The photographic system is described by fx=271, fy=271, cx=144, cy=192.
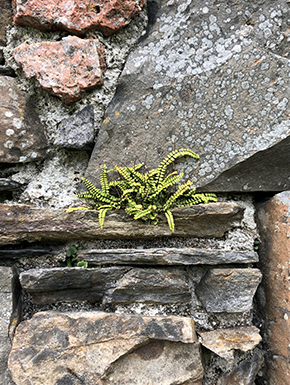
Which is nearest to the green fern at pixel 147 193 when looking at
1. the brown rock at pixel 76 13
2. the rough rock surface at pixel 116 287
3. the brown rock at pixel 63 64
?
the rough rock surface at pixel 116 287

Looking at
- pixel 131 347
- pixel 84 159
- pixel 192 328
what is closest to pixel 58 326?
pixel 131 347

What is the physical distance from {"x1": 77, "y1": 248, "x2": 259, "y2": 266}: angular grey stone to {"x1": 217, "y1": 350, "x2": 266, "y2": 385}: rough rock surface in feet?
2.99

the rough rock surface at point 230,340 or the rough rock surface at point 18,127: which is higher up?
the rough rock surface at point 18,127

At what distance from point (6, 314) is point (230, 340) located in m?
1.98

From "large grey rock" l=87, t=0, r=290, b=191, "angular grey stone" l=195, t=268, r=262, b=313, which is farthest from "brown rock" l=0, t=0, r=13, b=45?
"angular grey stone" l=195, t=268, r=262, b=313

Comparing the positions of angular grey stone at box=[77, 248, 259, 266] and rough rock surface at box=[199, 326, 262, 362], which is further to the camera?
angular grey stone at box=[77, 248, 259, 266]

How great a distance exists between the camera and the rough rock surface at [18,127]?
97.8 inches

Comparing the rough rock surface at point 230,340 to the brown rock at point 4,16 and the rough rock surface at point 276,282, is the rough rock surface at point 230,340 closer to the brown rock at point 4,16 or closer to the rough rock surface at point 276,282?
the rough rock surface at point 276,282

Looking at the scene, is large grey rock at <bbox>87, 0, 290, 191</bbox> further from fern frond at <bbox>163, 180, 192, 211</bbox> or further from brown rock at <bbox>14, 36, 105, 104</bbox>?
brown rock at <bbox>14, 36, 105, 104</bbox>

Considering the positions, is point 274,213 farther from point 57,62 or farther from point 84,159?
point 57,62

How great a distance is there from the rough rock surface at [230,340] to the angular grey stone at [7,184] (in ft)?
7.22

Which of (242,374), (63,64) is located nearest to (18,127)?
Result: (63,64)

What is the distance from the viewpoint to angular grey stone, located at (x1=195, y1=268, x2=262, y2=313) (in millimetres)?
2455

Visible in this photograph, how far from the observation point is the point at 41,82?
2492 mm
